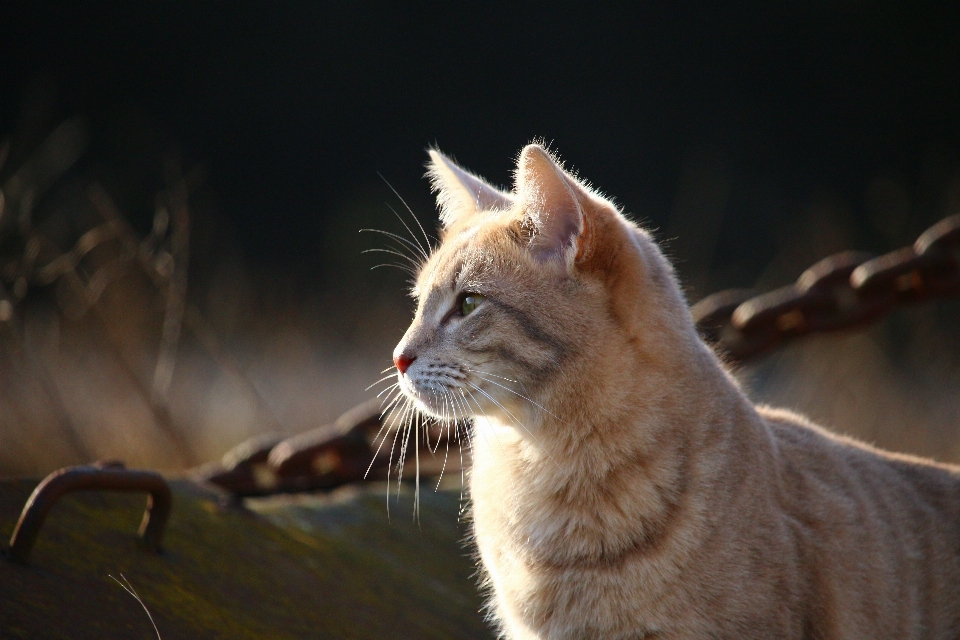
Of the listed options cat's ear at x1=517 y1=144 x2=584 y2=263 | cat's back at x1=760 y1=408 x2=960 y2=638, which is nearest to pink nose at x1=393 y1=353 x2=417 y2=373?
cat's ear at x1=517 y1=144 x2=584 y2=263

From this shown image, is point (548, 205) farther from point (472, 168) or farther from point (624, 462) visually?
point (472, 168)

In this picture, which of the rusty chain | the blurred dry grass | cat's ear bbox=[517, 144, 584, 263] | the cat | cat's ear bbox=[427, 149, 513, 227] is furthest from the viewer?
the blurred dry grass

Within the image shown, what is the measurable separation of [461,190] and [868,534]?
1372 mm

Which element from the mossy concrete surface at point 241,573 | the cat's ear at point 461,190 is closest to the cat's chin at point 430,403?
the mossy concrete surface at point 241,573

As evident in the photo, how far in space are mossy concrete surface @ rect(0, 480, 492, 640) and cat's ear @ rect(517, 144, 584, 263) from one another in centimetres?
87

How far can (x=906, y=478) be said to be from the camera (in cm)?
215

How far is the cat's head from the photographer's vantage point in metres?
1.84

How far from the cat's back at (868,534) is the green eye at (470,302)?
2.56 feet

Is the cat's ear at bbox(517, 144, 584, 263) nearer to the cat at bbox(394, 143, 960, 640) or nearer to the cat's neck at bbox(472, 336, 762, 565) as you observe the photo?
the cat at bbox(394, 143, 960, 640)

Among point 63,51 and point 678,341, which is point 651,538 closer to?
point 678,341

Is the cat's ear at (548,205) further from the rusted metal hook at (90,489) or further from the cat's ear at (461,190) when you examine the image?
the rusted metal hook at (90,489)

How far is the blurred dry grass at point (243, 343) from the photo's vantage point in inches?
Answer: 119

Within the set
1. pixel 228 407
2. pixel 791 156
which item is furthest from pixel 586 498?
pixel 791 156

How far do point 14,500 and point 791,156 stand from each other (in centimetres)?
591
